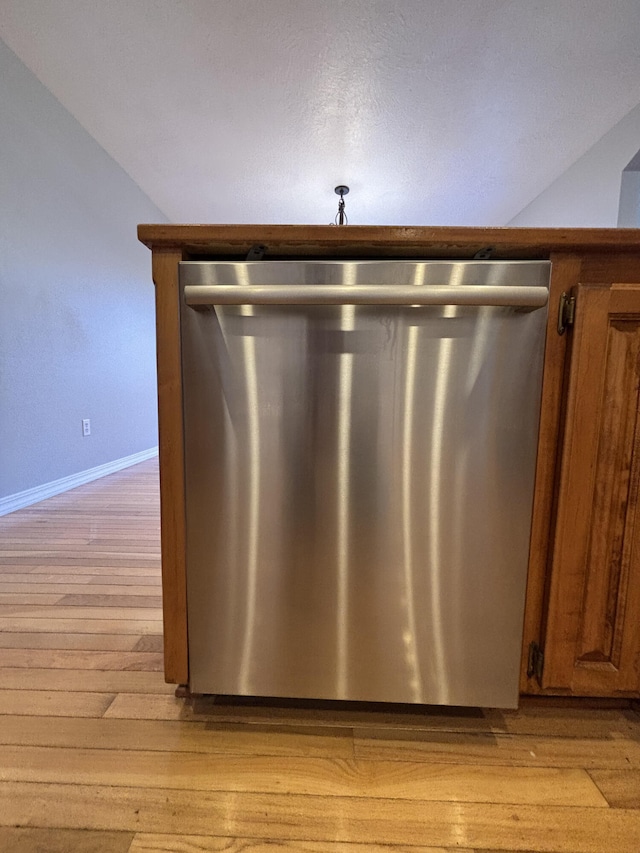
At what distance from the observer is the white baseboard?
81.0 inches

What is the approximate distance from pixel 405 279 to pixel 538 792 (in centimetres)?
96

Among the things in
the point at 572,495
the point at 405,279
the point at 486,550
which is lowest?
the point at 486,550

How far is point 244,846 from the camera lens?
569mm

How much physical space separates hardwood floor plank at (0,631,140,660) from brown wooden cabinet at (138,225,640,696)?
0.39 m

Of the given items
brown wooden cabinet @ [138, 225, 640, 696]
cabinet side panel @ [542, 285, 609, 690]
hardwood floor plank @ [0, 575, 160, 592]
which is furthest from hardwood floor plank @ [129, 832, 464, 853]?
hardwood floor plank @ [0, 575, 160, 592]

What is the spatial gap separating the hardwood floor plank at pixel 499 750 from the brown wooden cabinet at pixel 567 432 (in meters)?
0.11

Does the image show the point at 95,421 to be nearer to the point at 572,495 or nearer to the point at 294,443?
the point at 294,443

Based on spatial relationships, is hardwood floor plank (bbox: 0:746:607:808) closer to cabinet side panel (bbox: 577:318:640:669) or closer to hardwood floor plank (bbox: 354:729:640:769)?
hardwood floor plank (bbox: 354:729:640:769)

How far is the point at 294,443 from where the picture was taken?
0.71 meters

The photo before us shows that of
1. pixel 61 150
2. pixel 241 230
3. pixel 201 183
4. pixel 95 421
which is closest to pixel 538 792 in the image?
pixel 241 230

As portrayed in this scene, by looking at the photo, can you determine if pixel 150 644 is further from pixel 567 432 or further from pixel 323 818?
pixel 567 432

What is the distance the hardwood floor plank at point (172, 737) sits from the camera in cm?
73

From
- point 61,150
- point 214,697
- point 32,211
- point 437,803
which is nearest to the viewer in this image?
point 437,803

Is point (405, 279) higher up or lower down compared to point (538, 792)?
higher up
